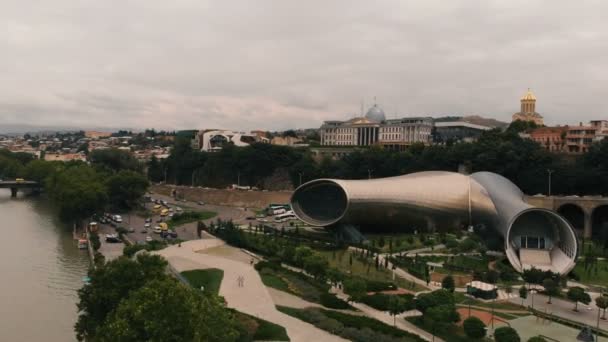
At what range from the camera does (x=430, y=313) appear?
18.4 metres

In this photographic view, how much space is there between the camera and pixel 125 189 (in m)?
50.8

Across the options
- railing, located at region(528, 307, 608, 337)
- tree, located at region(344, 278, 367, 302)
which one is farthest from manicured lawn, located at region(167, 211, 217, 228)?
railing, located at region(528, 307, 608, 337)

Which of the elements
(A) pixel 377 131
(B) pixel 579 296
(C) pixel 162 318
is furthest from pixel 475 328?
(A) pixel 377 131

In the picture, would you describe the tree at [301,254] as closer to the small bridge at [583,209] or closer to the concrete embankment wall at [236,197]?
the small bridge at [583,209]

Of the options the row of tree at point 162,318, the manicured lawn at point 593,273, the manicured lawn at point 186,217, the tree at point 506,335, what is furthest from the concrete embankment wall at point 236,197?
the tree at point 506,335

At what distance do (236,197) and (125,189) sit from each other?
1253 cm

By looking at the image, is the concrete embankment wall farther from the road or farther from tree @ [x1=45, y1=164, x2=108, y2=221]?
the road

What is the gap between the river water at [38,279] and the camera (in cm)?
2075

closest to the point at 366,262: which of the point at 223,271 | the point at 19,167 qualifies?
the point at 223,271

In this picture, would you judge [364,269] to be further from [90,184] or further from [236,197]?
[236,197]

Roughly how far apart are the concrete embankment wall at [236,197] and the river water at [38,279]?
18.4 metres

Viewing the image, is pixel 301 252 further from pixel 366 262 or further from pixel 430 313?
pixel 430 313

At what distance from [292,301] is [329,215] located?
17879 millimetres

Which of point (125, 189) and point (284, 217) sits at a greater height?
point (125, 189)
